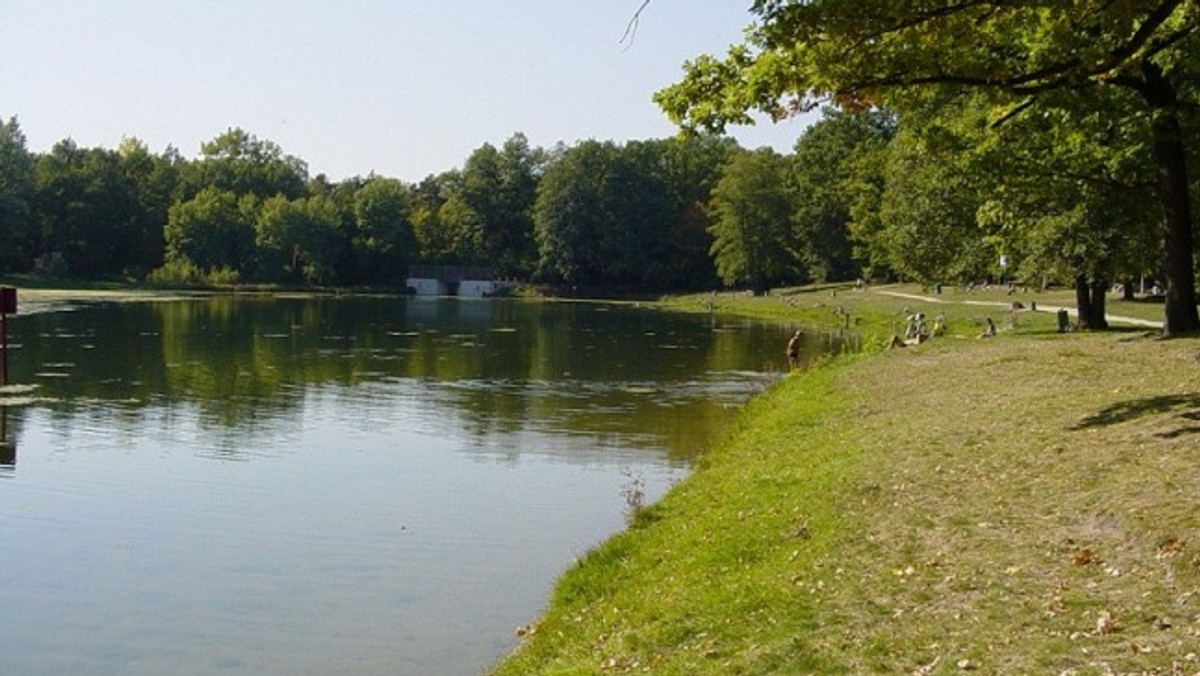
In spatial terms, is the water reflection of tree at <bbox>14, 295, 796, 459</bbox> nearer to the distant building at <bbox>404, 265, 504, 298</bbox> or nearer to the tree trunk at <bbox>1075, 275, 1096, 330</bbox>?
the tree trunk at <bbox>1075, 275, 1096, 330</bbox>

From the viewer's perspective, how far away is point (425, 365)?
159ft

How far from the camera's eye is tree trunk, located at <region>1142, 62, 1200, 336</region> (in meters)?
25.9

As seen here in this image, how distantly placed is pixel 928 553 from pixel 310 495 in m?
12.5

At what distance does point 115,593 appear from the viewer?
15242mm

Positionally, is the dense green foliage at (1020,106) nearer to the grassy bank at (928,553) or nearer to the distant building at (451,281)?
the grassy bank at (928,553)

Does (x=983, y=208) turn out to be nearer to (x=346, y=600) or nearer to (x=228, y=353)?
(x=346, y=600)

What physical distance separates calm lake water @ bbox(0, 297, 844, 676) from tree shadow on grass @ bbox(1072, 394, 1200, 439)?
Answer: 7132 millimetres

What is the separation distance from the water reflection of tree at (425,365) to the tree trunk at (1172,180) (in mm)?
10874

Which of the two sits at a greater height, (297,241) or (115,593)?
(297,241)

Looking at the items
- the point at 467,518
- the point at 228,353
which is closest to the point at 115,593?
the point at 467,518

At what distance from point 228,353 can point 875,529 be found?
138ft

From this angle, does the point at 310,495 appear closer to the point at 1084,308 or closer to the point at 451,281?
the point at 1084,308

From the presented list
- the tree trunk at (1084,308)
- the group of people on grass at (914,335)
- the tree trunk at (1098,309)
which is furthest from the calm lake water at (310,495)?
the tree trunk at (1098,309)

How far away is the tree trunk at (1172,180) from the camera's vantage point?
2589 cm
